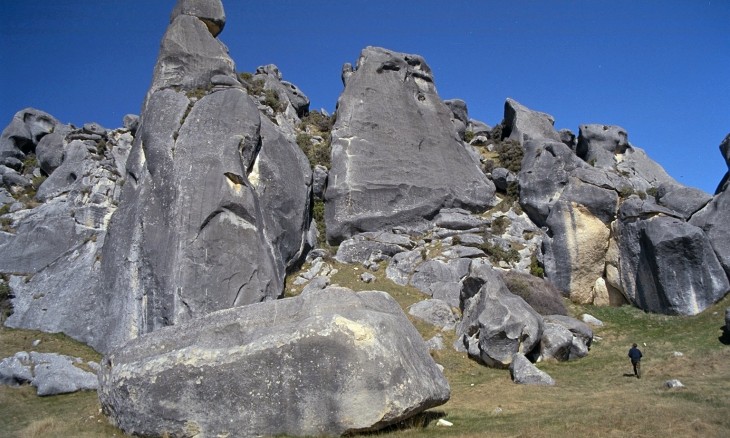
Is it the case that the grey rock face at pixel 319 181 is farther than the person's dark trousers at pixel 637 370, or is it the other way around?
the grey rock face at pixel 319 181

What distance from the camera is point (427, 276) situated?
27.5 metres

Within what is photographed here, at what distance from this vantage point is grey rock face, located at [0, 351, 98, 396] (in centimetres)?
1875

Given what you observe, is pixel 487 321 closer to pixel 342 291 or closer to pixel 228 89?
pixel 342 291

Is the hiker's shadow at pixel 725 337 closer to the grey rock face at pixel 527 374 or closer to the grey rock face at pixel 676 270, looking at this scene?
the grey rock face at pixel 676 270

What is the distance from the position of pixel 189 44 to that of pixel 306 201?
10.9 metres

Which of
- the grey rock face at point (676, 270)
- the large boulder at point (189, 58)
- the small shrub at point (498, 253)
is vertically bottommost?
the grey rock face at point (676, 270)

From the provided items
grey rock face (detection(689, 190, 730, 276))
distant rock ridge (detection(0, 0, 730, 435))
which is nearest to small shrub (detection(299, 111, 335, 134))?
distant rock ridge (detection(0, 0, 730, 435))

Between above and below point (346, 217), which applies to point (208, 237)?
below

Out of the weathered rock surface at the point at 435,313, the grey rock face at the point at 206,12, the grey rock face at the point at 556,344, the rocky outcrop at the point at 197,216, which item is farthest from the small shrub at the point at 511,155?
the grey rock face at the point at 206,12

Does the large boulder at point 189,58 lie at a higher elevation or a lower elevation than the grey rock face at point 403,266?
higher

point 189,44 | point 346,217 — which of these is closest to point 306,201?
point 346,217

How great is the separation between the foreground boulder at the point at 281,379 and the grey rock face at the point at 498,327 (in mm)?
8209

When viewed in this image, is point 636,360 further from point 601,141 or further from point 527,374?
point 601,141

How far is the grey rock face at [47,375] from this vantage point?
1875cm
